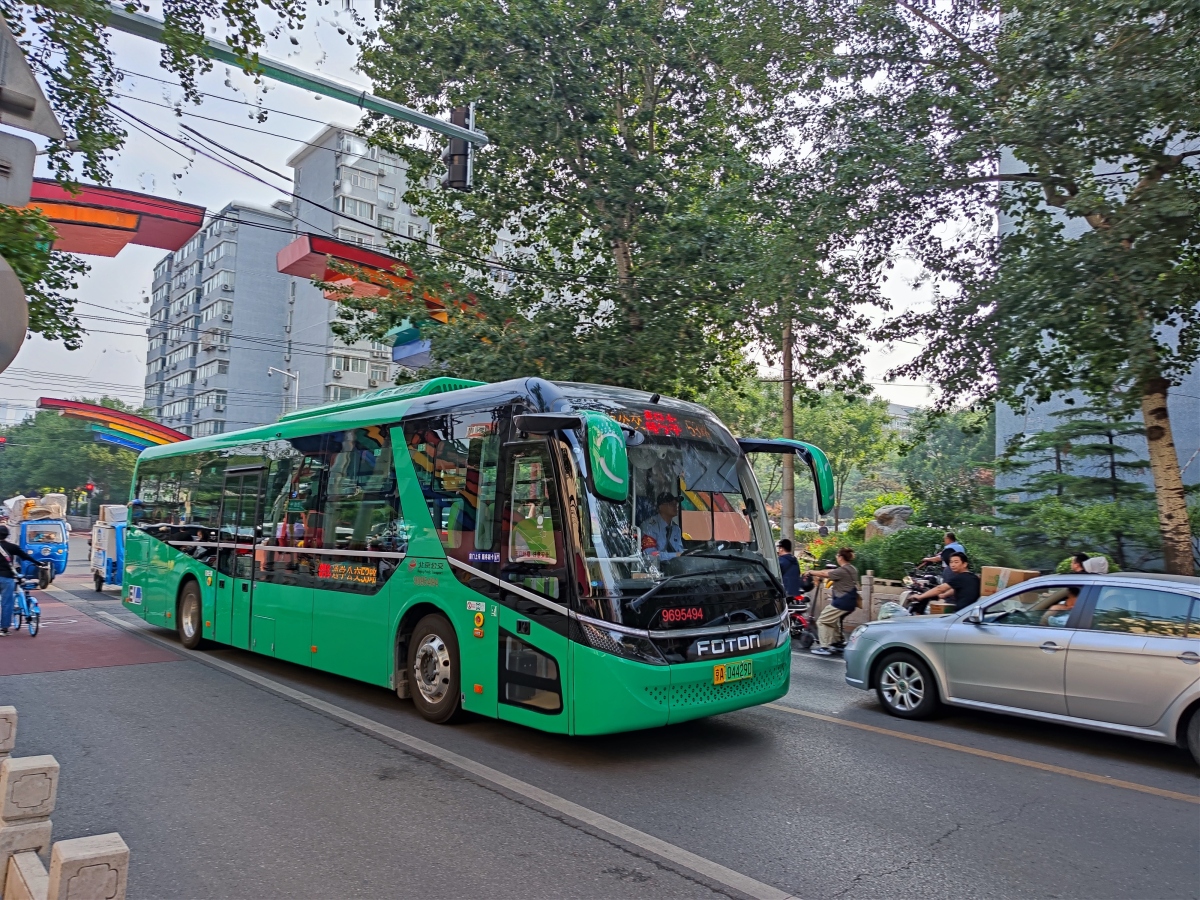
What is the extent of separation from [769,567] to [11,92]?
6.18 metres

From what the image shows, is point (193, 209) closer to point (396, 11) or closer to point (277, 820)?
point (396, 11)

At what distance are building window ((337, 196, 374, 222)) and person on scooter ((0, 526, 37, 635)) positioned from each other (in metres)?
47.3

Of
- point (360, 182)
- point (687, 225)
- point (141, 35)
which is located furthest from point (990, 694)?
point (360, 182)

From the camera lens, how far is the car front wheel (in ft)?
27.0

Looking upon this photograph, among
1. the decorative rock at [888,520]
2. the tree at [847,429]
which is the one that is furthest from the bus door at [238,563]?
the tree at [847,429]

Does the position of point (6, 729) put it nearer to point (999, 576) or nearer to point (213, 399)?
point (999, 576)

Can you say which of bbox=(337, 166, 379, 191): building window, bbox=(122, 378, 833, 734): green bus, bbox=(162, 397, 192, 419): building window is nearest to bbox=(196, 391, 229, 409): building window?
bbox=(162, 397, 192, 419): building window

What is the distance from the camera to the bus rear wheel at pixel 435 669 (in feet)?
24.8

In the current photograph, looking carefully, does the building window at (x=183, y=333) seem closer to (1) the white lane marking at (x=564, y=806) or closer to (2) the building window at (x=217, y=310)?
(2) the building window at (x=217, y=310)

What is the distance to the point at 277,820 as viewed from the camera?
5.31 meters

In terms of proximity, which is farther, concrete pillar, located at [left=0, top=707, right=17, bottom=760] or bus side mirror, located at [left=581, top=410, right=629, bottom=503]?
bus side mirror, located at [left=581, top=410, right=629, bottom=503]

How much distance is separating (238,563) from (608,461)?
7252mm

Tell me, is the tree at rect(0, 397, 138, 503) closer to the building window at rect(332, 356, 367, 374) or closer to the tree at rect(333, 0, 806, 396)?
the building window at rect(332, 356, 367, 374)

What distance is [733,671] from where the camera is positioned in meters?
6.92
